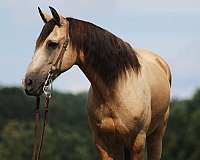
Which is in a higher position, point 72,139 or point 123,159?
point 123,159

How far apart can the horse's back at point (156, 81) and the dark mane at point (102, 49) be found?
505 mm

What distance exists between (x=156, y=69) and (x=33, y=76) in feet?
7.57

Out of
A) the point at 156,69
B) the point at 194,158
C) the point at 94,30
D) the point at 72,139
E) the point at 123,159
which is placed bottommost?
the point at 72,139

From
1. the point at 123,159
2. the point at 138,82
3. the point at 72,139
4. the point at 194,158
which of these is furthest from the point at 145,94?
the point at 72,139

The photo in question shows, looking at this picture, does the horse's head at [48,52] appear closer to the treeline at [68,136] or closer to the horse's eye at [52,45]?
the horse's eye at [52,45]

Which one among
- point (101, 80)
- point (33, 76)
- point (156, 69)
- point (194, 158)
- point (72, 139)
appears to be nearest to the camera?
point (33, 76)

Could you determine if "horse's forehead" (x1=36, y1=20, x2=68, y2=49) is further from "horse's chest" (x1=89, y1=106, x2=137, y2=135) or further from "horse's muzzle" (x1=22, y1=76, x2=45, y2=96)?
"horse's chest" (x1=89, y1=106, x2=137, y2=135)

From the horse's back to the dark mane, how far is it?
0.50m

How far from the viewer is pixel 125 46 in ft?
33.0

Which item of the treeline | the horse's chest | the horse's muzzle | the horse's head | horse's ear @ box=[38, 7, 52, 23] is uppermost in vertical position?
horse's ear @ box=[38, 7, 52, 23]

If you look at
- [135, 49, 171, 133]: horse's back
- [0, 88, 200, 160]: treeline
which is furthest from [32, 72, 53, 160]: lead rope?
[0, 88, 200, 160]: treeline

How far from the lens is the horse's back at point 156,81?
10.6 metres

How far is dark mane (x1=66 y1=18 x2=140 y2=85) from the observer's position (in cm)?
958

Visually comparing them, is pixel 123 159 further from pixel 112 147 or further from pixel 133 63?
pixel 133 63
